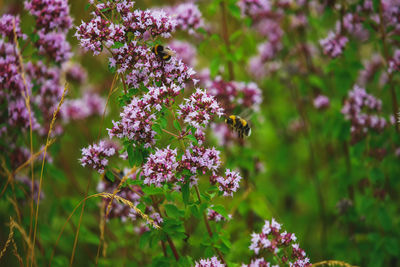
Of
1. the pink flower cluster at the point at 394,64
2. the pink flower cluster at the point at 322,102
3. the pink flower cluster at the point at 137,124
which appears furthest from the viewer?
the pink flower cluster at the point at 322,102

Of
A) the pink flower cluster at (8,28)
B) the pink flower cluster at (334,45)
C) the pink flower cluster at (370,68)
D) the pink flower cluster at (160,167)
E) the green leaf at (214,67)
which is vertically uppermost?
the pink flower cluster at (370,68)

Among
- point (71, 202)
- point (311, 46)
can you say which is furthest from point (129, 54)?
point (311, 46)

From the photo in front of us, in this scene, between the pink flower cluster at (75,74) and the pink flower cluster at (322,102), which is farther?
the pink flower cluster at (75,74)

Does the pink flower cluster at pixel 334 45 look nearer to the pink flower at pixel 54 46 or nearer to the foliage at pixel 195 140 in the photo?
the foliage at pixel 195 140

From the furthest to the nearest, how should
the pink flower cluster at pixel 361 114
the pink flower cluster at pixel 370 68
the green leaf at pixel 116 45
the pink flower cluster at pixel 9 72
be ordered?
the pink flower cluster at pixel 370 68 → the pink flower cluster at pixel 361 114 → the pink flower cluster at pixel 9 72 → the green leaf at pixel 116 45

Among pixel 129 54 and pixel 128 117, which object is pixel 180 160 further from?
pixel 129 54

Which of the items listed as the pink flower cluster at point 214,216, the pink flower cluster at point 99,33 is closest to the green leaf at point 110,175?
the pink flower cluster at point 214,216

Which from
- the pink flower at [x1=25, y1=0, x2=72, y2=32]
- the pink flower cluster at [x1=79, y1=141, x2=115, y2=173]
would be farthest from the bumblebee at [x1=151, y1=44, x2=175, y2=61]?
the pink flower at [x1=25, y1=0, x2=72, y2=32]
